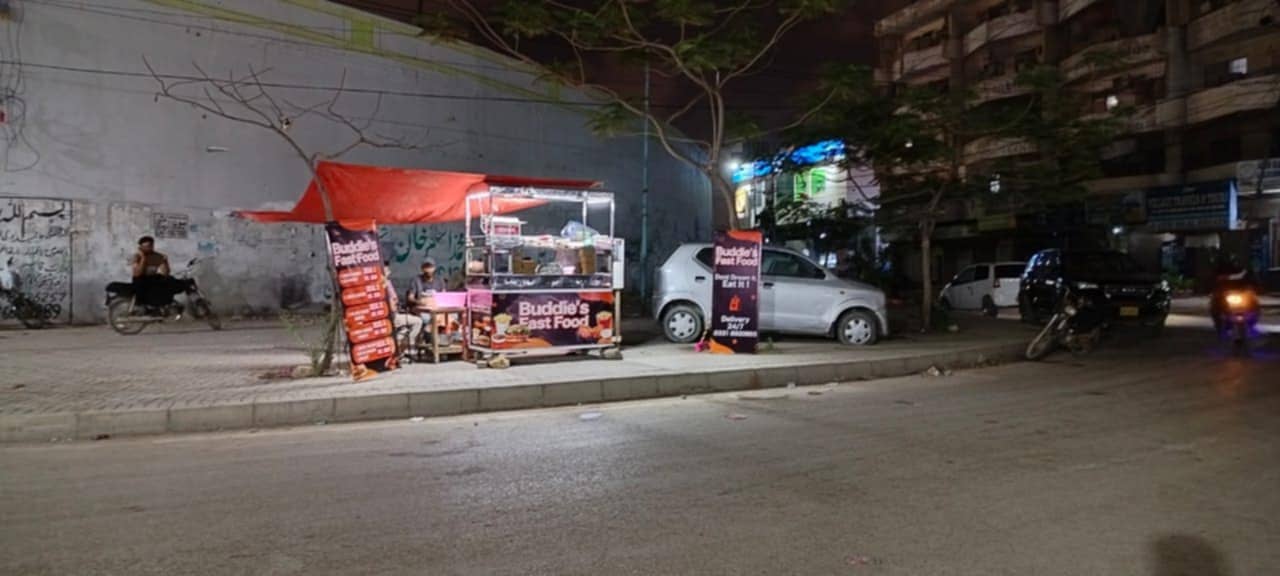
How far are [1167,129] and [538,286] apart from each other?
2954 cm

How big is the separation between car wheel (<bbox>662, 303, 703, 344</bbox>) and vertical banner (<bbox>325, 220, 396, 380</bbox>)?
184 inches

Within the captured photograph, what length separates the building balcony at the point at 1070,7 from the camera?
3334cm

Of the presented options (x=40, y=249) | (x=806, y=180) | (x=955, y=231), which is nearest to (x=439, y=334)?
(x=40, y=249)

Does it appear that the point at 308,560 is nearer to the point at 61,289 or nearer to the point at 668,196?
the point at 61,289

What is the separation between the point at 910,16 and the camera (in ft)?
143

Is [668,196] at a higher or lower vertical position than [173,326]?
higher

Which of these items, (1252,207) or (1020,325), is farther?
(1252,207)

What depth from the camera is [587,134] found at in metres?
24.9

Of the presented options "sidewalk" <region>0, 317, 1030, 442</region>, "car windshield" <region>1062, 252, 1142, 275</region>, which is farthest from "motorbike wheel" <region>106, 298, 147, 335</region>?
"car windshield" <region>1062, 252, 1142, 275</region>

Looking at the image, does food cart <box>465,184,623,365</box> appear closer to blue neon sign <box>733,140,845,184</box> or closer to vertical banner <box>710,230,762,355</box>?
vertical banner <box>710,230,762,355</box>

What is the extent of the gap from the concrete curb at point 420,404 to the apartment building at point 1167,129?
17.3m

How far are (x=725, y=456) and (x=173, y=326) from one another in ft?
44.1

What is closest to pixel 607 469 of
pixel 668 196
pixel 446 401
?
pixel 446 401

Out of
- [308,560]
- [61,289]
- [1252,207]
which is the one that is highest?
[1252,207]
